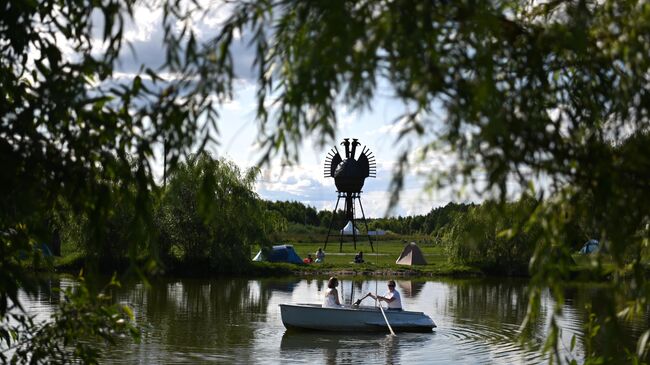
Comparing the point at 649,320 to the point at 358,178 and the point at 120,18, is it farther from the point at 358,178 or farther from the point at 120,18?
the point at 358,178

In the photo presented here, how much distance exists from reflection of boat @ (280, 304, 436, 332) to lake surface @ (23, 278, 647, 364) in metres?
0.22

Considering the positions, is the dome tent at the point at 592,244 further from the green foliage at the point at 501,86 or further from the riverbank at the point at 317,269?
the riverbank at the point at 317,269

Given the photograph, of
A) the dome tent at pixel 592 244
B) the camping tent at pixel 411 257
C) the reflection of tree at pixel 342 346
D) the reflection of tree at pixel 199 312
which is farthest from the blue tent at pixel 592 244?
the camping tent at pixel 411 257

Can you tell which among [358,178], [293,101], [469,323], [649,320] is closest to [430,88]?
[293,101]

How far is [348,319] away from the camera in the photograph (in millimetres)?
20906

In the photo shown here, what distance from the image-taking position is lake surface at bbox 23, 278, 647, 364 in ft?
57.6

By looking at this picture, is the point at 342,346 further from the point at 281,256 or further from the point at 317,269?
the point at 281,256

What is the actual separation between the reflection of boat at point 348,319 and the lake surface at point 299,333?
0.73 feet

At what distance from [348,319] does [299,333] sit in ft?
3.93

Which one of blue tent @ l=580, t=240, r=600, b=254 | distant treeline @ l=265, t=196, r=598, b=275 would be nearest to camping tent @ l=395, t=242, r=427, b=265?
distant treeline @ l=265, t=196, r=598, b=275

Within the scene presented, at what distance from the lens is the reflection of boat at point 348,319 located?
2064 cm

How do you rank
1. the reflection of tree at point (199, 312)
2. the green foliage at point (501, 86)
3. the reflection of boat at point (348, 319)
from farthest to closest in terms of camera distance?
1. the reflection of boat at point (348, 319)
2. the reflection of tree at point (199, 312)
3. the green foliage at point (501, 86)

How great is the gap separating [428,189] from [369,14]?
2.59ft

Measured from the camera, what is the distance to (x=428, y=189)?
3.72 meters
